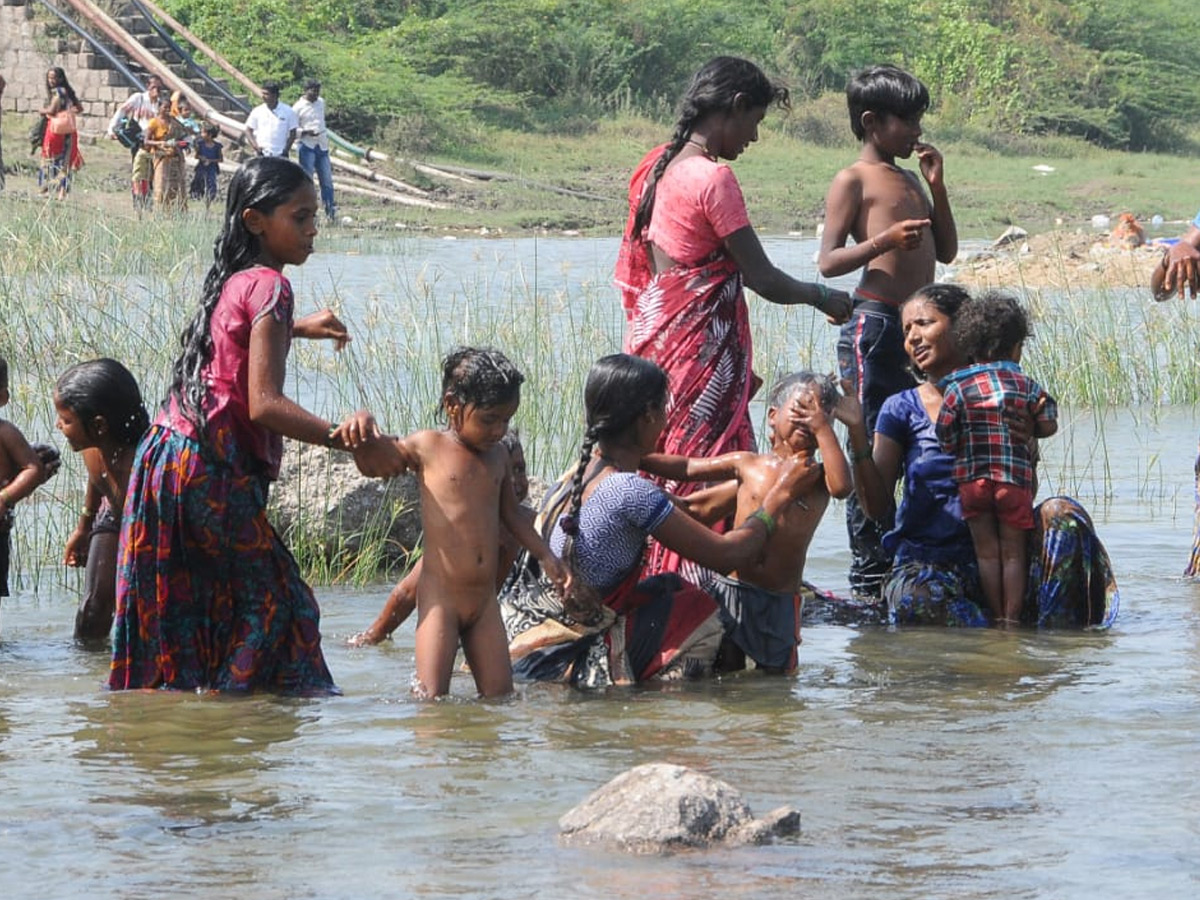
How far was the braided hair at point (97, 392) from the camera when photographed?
17.6ft

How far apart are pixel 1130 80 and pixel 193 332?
36.3 meters

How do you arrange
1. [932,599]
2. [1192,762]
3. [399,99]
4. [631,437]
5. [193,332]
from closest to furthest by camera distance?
[1192,762] → [193,332] → [631,437] → [932,599] → [399,99]

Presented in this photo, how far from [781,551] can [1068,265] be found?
13219 millimetres

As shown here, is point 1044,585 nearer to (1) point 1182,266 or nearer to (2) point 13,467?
(1) point 1182,266

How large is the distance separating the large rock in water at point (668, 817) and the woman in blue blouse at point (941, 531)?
2.37 metres

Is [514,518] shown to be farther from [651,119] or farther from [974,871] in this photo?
[651,119]

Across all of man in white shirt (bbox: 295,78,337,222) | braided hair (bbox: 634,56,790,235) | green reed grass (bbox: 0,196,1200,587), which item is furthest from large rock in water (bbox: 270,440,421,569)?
man in white shirt (bbox: 295,78,337,222)

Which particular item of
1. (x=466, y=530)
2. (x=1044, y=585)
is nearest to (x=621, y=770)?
(x=466, y=530)

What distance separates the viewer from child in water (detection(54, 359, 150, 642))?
17.6 ft

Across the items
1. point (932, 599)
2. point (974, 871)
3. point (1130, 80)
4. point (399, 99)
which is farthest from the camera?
point (1130, 80)

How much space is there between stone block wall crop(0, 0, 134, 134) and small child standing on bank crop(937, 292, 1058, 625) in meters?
22.9

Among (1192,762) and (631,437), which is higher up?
(631,437)

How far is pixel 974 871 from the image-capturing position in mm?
3455

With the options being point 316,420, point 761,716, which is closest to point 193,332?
point 316,420
